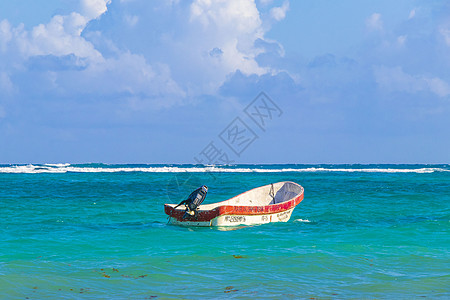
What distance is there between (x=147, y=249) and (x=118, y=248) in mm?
824

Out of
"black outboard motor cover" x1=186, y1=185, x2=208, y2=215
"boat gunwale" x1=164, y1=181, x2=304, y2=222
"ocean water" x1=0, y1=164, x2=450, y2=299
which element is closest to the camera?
"ocean water" x1=0, y1=164, x2=450, y2=299

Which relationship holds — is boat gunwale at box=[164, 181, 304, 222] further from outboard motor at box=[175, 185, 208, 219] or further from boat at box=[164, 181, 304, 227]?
outboard motor at box=[175, 185, 208, 219]

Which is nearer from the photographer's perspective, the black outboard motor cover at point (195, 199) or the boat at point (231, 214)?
the black outboard motor cover at point (195, 199)

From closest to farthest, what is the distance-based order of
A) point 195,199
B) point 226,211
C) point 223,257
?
point 223,257, point 195,199, point 226,211

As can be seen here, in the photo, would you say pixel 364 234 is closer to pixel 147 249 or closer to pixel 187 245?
pixel 187 245

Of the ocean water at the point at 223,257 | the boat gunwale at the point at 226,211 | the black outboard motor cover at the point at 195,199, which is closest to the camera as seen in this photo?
the ocean water at the point at 223,257

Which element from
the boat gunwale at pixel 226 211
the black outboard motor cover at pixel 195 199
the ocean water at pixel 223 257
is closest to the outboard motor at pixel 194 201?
the black outboard motor cover at pixel 195 199

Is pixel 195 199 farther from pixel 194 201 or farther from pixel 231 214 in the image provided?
pixel 231 214

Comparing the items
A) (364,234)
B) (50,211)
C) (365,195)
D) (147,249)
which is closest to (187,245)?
(147,249)

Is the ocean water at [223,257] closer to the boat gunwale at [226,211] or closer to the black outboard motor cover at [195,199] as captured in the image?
the boat gunwale at [226,211]

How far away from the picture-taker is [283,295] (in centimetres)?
851

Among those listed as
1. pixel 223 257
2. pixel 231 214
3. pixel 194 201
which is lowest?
pixel 223 257

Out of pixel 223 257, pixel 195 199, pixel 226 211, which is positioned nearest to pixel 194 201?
pixel 195 199

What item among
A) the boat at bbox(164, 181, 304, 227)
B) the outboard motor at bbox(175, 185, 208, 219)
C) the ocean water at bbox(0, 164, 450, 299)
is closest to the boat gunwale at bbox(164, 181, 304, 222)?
the boat at bbox(164, 181, 304, 227)
